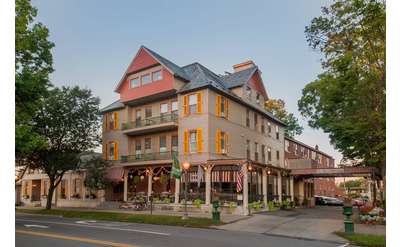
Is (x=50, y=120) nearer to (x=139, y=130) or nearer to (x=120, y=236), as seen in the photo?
(x=139, y=130)

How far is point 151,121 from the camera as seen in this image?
31828 millimetres

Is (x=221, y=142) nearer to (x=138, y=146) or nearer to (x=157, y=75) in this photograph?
(x=157, y=75)

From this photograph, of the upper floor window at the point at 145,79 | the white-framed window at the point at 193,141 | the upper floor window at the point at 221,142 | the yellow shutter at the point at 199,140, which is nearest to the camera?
the yellow shutter at the point at 199,140

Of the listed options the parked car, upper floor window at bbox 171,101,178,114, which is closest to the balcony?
upper floor window at bbox 171,101,178,114

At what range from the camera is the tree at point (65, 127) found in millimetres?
30281

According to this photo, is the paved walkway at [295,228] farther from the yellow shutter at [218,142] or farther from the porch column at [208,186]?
the yellow shutter at [218,142]

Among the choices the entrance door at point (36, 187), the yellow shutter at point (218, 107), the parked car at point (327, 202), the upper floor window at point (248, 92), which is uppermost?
the upper floor window at point (248, 92)

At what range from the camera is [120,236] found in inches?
566

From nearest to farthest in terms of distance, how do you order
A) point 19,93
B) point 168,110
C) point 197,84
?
point 19,93, point 197,84, point 168,110

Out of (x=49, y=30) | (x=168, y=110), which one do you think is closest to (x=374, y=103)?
(x=168, y=110)

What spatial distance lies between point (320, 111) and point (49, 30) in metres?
26.0

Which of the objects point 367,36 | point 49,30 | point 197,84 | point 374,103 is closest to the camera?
point 49,30

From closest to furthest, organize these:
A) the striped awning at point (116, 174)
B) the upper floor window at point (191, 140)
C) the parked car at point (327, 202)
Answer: the upper floor window at point (191, 140) < the striped awning at point (116, 174) < the parked car at point (327, 202)

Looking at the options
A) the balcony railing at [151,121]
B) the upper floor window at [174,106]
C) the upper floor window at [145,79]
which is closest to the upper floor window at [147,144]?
the balcony railing at [151,121]
